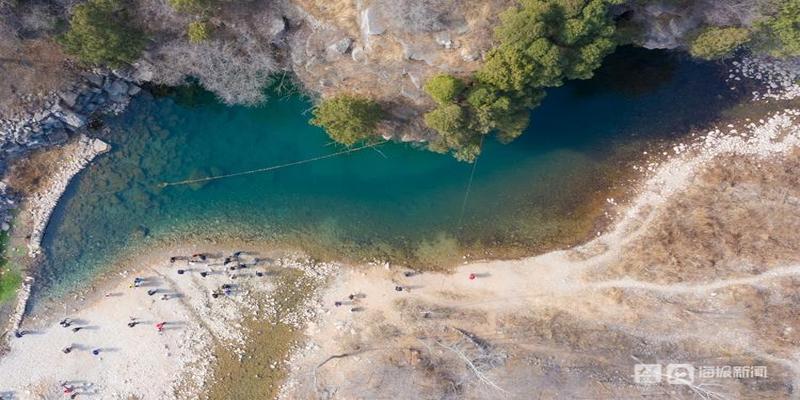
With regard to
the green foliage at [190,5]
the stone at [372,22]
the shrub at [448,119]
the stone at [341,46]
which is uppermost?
the green foliage at [190,5]

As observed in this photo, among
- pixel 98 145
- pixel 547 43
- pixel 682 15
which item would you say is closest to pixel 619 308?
pixel 547 43

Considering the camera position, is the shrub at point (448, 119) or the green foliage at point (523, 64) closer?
the green foliage at point (523, 64)

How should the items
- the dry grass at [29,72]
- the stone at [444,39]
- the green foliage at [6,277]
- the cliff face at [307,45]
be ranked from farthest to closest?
the green foliage at [6,277]
the dry grass at [29,72]
the stone at [444,39]
the cliff face at [307,45]

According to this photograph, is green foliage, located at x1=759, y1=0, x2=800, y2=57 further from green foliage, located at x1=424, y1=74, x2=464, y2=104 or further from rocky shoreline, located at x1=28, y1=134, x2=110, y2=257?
rocky shoreline, located at x1=28, y1=134, x2=110, y2=257

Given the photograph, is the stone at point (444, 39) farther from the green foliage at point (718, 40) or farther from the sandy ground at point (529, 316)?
the sandy ground at point (529, 316)

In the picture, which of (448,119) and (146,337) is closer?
(448,119)

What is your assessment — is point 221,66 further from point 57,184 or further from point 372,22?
point 57,184

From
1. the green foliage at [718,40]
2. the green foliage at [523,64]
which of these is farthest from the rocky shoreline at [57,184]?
the green foliage at [718,40]
